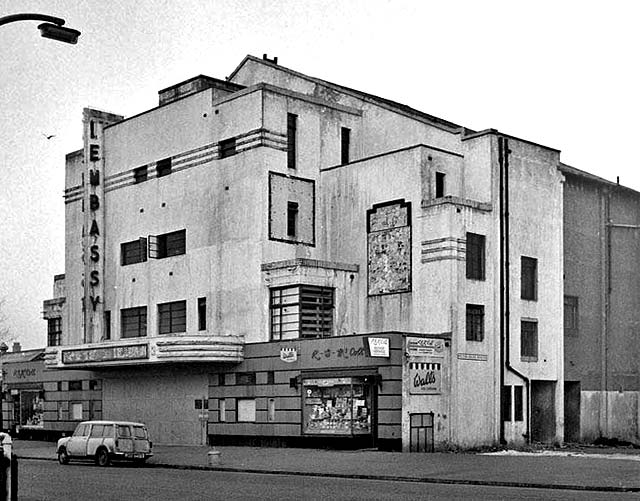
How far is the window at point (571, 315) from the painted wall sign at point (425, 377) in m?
9.14

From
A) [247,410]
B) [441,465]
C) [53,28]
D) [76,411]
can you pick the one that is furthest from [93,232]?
[53,28]

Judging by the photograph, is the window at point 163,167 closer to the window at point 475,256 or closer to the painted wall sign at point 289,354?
the painted wall sign at point 289,354

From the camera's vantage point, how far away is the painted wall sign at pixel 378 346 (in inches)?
1563

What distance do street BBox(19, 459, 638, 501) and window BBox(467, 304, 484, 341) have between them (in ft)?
44.6

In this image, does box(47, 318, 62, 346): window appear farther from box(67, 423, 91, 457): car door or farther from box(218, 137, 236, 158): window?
box(67, 423, 91, 457): car door

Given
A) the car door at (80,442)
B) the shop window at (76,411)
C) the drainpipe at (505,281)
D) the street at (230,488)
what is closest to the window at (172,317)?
the shop window at (76,411)

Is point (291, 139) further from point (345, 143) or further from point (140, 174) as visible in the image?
point (140, 174)

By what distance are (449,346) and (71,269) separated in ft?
74.5

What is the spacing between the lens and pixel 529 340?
45.7 metres

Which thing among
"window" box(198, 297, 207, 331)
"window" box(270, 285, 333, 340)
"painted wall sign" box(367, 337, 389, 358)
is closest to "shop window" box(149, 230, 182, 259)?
"window" box(198, 297, 207, 331)

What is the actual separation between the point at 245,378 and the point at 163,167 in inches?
447

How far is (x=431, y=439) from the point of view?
4053 cm

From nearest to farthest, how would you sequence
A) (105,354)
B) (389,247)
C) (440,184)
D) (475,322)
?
(475,322) → (389,247) → (440,184) → (105,354)

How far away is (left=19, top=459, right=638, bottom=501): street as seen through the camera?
23.9m
